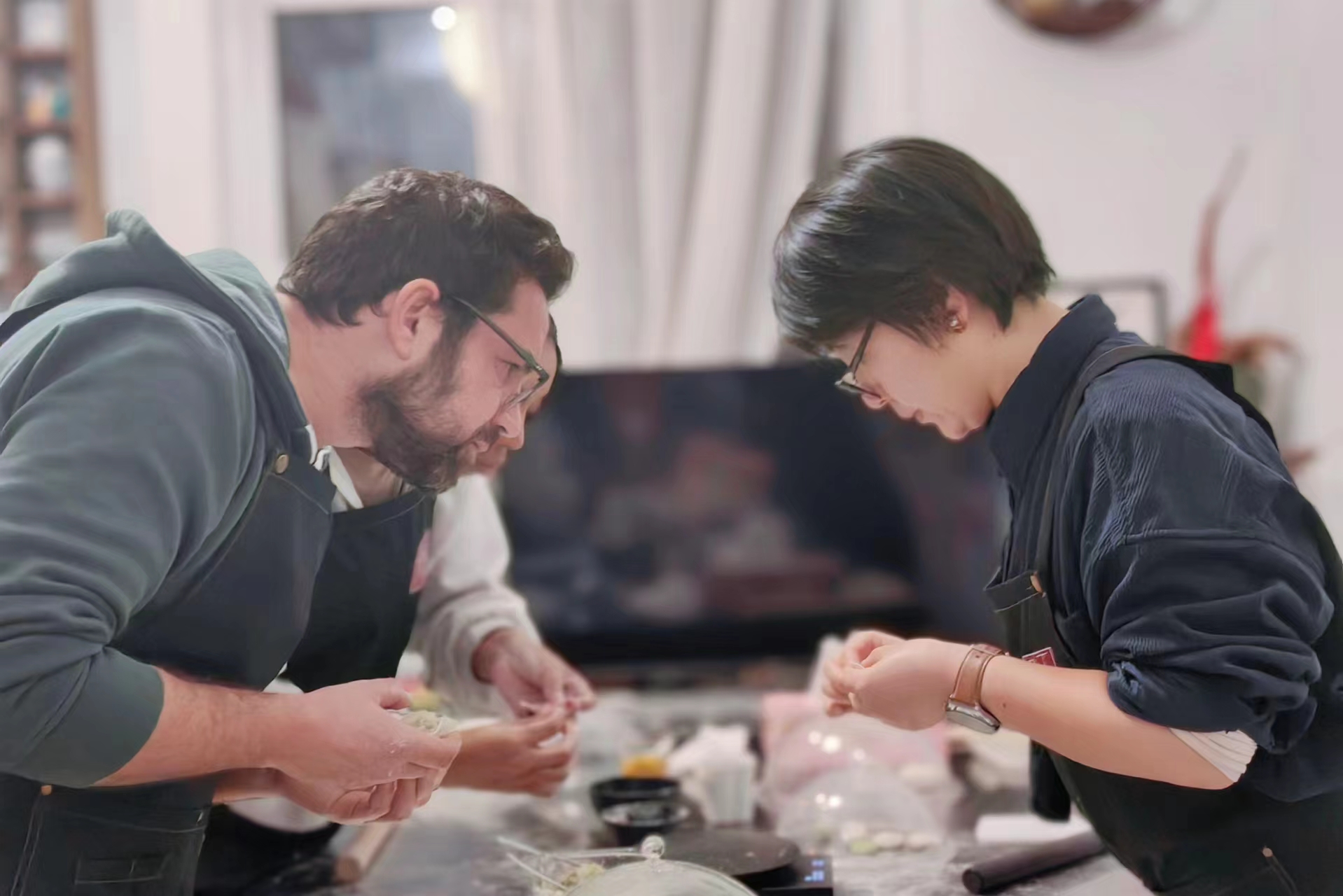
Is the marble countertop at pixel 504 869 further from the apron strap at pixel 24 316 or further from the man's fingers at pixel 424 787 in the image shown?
the apron strap at pixel 24 316

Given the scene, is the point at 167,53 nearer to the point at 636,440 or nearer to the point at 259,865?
the point at 636,440

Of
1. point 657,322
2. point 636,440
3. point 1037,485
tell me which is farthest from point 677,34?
point 1037,485

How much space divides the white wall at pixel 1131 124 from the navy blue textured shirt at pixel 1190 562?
1.77 meters

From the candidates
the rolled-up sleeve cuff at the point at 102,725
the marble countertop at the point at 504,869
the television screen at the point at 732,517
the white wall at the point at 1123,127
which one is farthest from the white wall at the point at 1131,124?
the rolled-up sleeve cuff at the point at 102,725

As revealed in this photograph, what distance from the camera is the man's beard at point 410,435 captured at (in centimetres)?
89

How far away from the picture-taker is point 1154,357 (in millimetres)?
896

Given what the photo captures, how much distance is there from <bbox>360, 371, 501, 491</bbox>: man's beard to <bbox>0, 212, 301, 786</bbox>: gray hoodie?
9cm

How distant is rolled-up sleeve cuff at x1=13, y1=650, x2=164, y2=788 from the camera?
27.5 inches

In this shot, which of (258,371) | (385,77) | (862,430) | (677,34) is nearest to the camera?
(258,371)

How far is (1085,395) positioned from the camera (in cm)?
90

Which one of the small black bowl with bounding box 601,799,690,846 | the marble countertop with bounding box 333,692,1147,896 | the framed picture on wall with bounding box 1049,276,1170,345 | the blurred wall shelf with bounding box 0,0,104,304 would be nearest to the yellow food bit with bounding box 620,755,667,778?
the marble countertop with bounding box 333,692,1147,896

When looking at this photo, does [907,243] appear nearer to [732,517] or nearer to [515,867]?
[515,867]

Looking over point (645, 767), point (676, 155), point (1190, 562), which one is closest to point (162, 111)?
point (676, 155)

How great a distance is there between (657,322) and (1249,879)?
193 centimetres
